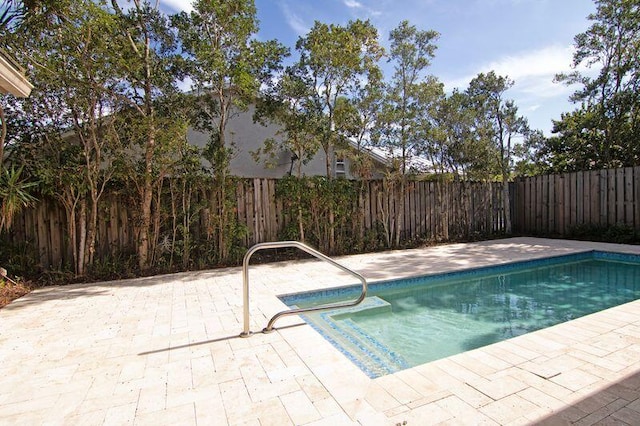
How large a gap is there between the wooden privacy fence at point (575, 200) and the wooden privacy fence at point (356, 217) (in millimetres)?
880

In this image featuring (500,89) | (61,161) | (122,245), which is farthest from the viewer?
(500,89)

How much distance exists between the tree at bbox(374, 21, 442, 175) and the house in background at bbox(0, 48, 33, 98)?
6.66 meters

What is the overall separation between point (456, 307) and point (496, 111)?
7.53 metres

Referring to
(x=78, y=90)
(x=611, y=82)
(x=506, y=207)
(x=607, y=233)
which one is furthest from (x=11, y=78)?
(x=611, y=82)

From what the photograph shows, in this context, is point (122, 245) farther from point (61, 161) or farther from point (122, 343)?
point (122, 343)

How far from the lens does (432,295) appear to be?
5.22m

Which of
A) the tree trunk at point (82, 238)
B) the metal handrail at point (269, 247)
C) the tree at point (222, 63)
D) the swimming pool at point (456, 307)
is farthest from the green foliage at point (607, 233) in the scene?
the tree trunk at point (82, 238)

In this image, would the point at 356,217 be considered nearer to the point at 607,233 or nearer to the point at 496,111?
the point at 496,111

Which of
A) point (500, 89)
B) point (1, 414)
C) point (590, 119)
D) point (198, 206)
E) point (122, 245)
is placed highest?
point (500, 89)

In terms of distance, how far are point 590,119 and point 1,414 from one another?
14218mm

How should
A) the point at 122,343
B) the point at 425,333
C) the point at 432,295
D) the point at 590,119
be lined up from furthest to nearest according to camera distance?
the point at 590,119, the point at 432,295, the point at 425,333, the point at 122,343

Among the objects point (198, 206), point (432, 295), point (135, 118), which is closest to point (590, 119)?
point (432, 295)

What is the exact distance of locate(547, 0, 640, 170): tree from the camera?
9055 millimetres

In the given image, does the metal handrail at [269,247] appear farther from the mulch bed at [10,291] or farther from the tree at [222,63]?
the tree at [222,63]
